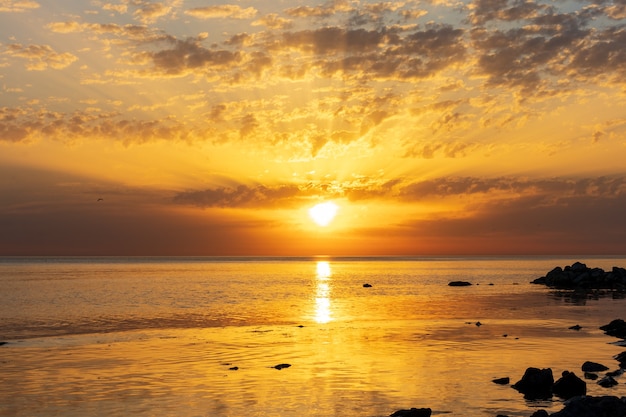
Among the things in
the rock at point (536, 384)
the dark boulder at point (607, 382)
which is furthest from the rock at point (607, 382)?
the rock at point (536, 384)

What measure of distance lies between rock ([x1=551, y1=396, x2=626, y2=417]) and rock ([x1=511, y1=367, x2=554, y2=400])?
5.45 metres

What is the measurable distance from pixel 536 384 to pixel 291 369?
1481 centimetres

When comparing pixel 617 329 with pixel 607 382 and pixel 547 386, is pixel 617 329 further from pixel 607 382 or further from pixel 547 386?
pixel 547 386

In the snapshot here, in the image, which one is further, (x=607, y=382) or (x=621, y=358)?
(x=621, y=358)

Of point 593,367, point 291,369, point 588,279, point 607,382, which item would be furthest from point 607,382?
point 588,279

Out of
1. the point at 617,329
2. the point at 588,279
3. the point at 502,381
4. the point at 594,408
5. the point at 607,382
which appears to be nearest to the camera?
the point at 594,408

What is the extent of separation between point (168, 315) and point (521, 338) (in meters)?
42.6

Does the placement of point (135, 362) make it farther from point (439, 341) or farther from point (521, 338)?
point (521, 338)

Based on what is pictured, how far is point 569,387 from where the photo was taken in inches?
1254

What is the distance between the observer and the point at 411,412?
1051 inches

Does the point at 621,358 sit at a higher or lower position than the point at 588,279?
lower

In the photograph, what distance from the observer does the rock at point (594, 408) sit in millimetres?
25578

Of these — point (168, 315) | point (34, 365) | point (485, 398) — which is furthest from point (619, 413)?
point (168, 315)

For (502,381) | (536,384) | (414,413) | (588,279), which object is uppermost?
(588,279)
